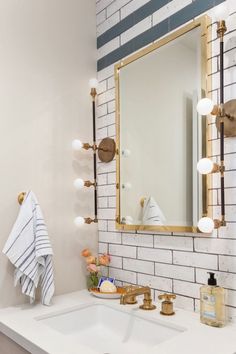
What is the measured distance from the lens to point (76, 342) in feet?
3.87

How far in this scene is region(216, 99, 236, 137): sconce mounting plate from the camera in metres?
1.25

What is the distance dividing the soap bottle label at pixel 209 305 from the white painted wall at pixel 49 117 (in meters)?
0.74

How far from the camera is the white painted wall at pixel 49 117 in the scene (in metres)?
1.55

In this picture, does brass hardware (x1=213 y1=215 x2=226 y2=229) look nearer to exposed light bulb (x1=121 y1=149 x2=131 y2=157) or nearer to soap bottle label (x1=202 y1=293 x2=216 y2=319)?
soap bottle label (x1=202 y1=293 x2=216 y2=319)

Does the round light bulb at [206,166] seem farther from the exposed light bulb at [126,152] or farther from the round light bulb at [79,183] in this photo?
the round light bulb at [79,183]

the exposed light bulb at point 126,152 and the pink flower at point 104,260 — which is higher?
the exposed light bulb at point 126,152

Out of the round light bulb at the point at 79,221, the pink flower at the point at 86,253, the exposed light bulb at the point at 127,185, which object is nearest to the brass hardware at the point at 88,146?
the exposed light bulb at the point at 127,185

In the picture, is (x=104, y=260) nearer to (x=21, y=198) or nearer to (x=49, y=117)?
(x=21, y=198)

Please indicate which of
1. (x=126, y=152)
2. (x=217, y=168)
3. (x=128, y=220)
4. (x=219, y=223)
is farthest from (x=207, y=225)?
(x=126, y=152)

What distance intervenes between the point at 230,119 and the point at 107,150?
72 cm

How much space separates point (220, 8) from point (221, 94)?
30cm

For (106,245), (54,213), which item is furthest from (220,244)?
(54,213)

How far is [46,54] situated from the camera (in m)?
1.72

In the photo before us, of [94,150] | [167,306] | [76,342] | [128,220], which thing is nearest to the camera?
[76,342]
